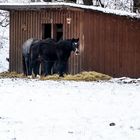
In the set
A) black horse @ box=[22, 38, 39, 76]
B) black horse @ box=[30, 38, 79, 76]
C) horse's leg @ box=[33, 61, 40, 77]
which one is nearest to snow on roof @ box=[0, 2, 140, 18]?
black horse @ box=[22, 38, 39, 76]

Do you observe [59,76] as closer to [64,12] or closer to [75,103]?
[64,12]

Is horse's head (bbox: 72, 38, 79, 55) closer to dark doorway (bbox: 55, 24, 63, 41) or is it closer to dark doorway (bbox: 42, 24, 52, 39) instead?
dark doorway (bbox: 55, 24, 63, 41)

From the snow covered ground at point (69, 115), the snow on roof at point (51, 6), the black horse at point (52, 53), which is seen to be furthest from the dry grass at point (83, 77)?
the snow covered ground at point (69, 115)

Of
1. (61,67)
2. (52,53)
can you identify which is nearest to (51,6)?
(52,53)

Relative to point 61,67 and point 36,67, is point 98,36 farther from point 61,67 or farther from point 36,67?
point 36,67

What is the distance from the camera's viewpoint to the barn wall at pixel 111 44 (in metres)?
25.9

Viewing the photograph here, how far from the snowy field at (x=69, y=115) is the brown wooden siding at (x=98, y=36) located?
384 inches

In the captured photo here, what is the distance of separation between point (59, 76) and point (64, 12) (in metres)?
3.73

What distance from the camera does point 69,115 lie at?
11578 millimetres

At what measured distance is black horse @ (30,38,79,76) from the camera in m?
24.3

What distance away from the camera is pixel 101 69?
26234 mm

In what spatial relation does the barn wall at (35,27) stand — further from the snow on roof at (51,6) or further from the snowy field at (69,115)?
the snowy field at (69,115)

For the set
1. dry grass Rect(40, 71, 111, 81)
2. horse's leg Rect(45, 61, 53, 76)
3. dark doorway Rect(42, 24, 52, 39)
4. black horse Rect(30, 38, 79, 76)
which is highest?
dark doorway Rect(42, 24, 52, 39)

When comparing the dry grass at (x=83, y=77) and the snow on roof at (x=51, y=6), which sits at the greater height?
the snow on roof at (x=51, y=6)
